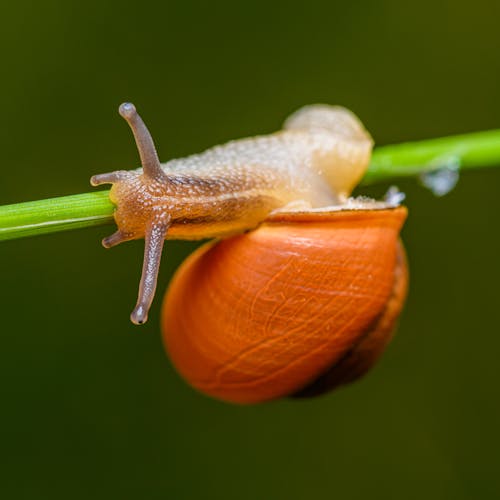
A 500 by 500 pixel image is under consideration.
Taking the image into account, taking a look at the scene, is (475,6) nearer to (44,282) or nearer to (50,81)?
(50,81)

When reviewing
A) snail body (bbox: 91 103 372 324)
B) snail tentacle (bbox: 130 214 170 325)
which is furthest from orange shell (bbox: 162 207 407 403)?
snail tentacle (bbox: 130 214 170 325)

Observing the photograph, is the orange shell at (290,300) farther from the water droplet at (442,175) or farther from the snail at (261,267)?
the water droplet at (442,175)

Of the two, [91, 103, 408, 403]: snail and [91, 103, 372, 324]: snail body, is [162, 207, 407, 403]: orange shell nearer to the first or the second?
[91, 103, 408, 403]: snail

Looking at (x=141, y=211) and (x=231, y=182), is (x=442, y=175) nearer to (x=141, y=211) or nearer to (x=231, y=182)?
(x=231, y=182)

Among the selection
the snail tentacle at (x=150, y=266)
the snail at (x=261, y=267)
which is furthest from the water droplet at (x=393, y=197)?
the snail tentacle at (x=150, y=266)

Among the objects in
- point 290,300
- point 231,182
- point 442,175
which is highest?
point 231,182

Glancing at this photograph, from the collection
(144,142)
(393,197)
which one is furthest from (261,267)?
(393,197)
